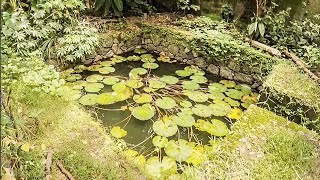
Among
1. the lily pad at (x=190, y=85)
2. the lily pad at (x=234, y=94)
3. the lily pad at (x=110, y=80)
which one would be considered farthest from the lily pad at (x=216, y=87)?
the lily pad at (x=110, y=80)

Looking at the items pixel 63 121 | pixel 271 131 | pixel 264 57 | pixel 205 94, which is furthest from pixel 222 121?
pixel 63 121

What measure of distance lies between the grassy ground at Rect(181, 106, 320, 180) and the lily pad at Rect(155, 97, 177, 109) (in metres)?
1.13

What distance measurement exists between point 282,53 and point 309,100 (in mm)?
1301

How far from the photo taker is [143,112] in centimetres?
370

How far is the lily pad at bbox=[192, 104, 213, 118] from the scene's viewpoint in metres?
3.75

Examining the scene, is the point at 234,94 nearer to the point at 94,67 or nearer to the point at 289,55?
the point at 289,55

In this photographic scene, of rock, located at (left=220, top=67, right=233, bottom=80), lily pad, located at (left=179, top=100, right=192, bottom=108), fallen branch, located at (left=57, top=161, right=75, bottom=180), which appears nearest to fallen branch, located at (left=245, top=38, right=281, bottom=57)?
rock, located at (left=220, top=67, right=233, bottom=80)

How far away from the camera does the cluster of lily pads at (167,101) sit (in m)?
3.14

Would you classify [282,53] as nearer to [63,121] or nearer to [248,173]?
[248,173]

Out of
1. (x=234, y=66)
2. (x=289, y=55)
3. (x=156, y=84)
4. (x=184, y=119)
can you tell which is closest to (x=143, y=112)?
(x=184, y=119)

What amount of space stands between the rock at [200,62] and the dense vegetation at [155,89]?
3.2 inches

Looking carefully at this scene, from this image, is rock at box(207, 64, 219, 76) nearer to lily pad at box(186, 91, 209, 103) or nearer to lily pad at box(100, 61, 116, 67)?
lily pad at box(186, 91, 209, 103)

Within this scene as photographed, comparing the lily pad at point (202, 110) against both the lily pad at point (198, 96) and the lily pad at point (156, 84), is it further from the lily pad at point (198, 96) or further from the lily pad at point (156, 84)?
the lily pad at point (156, 84)

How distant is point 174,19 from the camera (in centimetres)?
575
